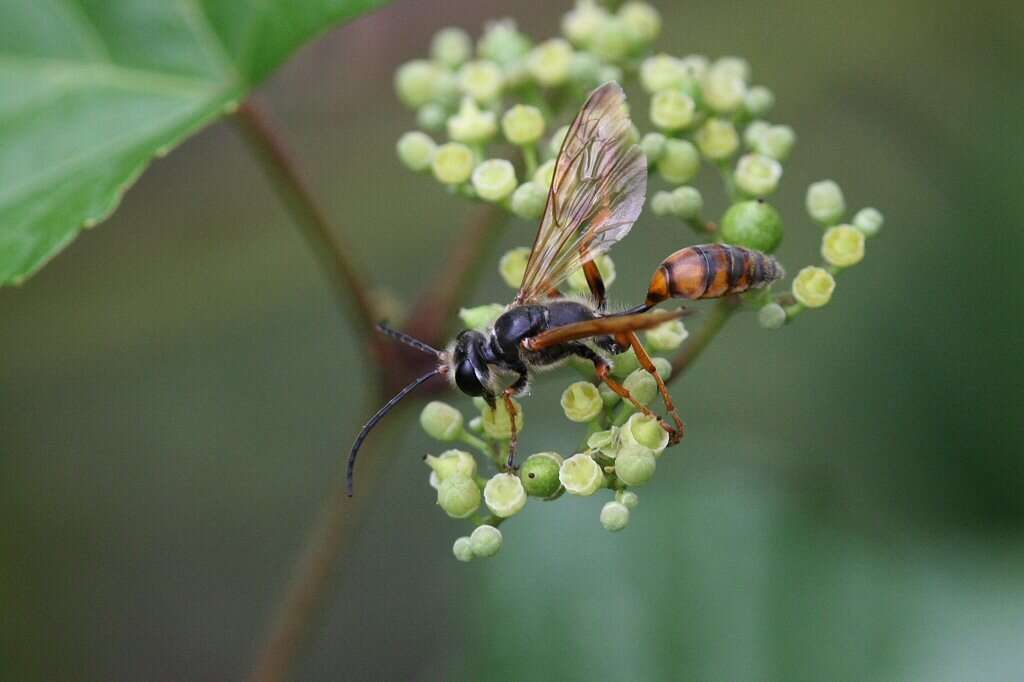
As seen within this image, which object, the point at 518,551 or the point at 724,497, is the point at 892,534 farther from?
the point at 518,551

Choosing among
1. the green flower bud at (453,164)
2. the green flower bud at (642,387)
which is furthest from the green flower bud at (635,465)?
the green flower bud at (453,164)

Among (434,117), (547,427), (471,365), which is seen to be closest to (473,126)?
(434,117)

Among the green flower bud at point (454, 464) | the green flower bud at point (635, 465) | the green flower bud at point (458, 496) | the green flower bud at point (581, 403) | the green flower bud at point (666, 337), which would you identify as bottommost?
the green flower bud at point (458, 496)

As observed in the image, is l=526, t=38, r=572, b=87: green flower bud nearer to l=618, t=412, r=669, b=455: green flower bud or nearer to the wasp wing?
the wasp wing

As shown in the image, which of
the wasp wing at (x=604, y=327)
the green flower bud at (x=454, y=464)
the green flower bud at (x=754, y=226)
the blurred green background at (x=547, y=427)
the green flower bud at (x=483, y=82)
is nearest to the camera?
the wasp wing at (x=604, y=327)

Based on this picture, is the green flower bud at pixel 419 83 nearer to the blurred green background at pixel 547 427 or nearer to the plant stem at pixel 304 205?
the plant stem at pixel 304 205

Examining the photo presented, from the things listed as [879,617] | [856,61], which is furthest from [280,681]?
[856,61]
